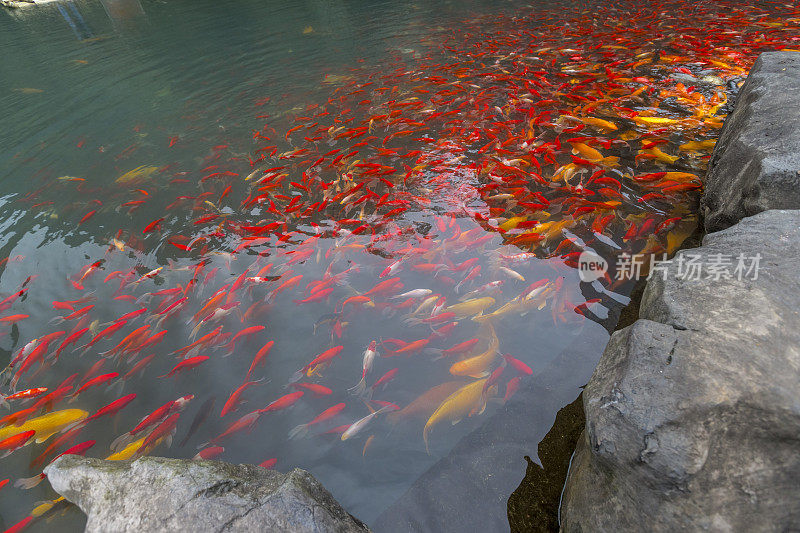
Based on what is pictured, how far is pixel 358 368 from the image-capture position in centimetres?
314

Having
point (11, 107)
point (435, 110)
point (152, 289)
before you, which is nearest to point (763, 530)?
point (152, 289)

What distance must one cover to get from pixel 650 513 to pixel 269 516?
157cm

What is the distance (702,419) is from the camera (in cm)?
161

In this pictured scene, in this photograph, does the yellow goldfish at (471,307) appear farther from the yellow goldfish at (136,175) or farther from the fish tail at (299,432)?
the yellow goldfish at (136,175)

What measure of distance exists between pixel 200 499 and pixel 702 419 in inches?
86.0

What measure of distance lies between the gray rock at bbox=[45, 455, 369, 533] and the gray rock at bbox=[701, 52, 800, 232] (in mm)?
3435

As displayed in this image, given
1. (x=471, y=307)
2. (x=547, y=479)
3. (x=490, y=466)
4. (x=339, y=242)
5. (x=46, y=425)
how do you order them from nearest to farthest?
(x=547, y=479)
(x=490, y=466)
(x=46, y=425)
(x=471, y=307)
(x=339, y=242)

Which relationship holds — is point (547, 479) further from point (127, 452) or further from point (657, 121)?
point (657, 121)

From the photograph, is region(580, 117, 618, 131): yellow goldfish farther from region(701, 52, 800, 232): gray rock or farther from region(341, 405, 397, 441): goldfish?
region(341, 405, 397, 441): goldfish

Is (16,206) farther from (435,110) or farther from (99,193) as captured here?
(435,110)

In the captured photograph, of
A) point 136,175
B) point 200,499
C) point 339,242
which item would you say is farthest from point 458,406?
point 136,175

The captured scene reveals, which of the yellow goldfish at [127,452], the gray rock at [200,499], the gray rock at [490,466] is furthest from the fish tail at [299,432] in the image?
the yellow goldfish at [127,452]

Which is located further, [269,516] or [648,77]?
[648,77]

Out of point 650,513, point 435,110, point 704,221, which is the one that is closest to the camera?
point 650,513
